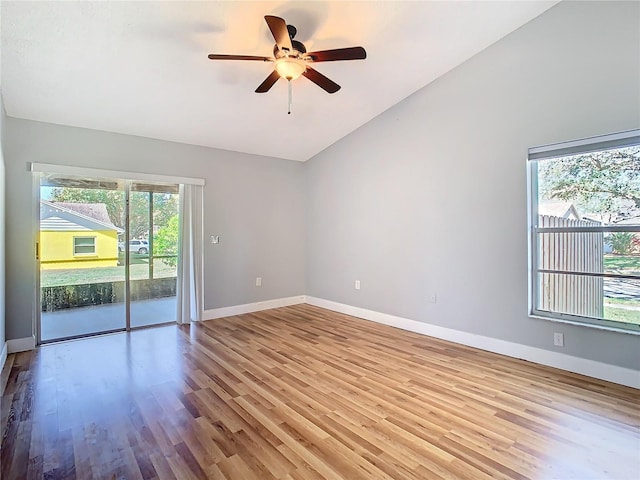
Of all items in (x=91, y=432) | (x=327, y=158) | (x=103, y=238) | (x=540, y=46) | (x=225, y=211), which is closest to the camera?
(x=91, y=432)

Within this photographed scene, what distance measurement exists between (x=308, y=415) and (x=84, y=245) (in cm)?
367

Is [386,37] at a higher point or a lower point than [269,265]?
higher

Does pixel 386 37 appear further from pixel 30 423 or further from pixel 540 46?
pixel 30 423

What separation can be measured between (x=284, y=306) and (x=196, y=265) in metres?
1.74

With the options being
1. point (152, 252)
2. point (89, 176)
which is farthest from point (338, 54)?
point (152, 252)

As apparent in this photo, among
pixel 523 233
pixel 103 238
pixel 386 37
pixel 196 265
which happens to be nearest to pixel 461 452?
pixel 523 233

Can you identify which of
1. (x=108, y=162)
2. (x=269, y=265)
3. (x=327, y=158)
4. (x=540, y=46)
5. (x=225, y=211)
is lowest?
(x=269, y=265)

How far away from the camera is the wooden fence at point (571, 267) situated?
3021mm

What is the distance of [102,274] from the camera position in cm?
441

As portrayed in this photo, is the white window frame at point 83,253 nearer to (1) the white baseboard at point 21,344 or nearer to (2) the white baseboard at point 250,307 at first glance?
(1) the white baseboard at point 21,344

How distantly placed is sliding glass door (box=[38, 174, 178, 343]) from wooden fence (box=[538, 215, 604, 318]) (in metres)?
4.68

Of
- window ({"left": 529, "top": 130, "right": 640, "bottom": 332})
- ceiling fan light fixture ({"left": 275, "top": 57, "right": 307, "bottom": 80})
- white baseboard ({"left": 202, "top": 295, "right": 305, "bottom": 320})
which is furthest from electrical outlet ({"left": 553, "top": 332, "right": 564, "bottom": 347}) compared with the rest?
white baseboard ({"left": 202, "top": 295, "right": 305, "bottom": 320})

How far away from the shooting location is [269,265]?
225 inches

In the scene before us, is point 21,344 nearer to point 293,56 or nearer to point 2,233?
point 2,233
